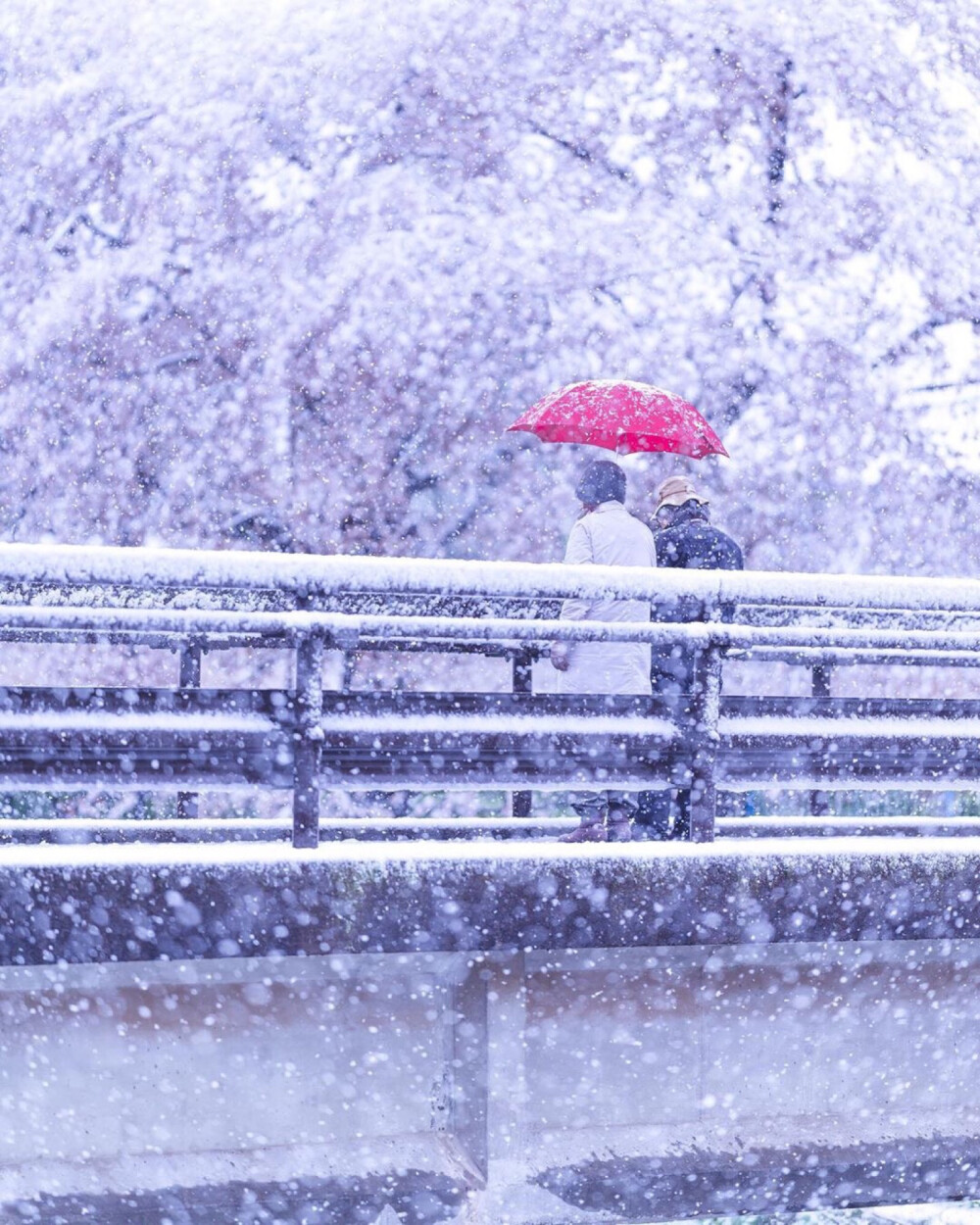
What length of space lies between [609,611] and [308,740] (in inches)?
66.7

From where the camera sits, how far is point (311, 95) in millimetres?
13867

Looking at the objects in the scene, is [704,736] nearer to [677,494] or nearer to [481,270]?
[677,494]

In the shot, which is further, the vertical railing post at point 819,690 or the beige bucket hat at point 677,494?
the vertical railing post at point 819,690

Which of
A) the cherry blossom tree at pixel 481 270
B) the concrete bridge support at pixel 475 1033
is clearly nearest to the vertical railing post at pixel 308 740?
the concrete bridge support at pixel 475 1033

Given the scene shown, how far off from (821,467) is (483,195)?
3.62 meters

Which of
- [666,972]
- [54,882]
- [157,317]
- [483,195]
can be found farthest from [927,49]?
[54,882]

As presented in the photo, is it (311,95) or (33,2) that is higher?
(33,2)

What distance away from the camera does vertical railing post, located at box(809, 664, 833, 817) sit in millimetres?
6816

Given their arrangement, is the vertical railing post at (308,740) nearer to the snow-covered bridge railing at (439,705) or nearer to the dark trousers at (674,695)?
the snow-covered bridge railing at (439,705)

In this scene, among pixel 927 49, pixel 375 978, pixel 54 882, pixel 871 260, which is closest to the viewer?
pixel 54 882

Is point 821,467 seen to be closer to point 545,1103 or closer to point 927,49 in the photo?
point 927,49

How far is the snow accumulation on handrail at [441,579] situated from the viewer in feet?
14.5

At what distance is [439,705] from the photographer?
4879mm

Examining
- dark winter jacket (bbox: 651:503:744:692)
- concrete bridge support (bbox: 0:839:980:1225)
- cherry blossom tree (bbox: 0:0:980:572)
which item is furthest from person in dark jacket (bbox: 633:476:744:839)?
cherry blossom tree (bbox: 0:0:980:572)
